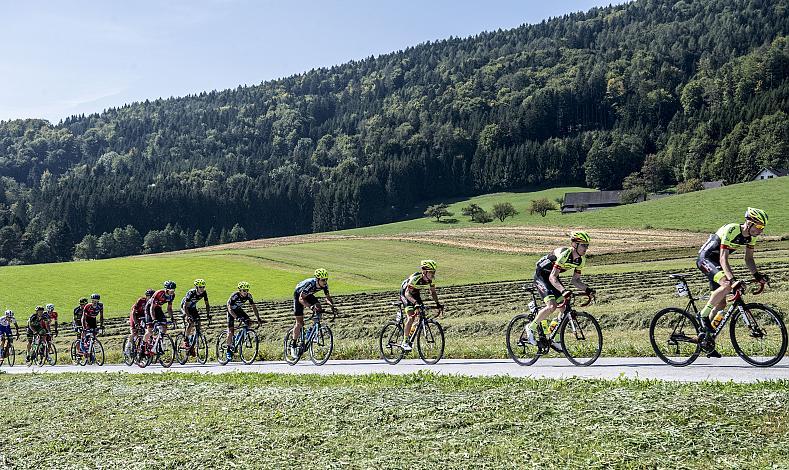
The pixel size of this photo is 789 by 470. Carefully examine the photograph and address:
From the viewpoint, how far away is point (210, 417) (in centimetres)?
1112

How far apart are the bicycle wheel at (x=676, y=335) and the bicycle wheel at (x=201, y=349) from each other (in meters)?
14.4

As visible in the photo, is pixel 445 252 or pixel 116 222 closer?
pixel 445 252

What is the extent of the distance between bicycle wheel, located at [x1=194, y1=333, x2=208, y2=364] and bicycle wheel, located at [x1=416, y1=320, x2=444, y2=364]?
28.0 feet

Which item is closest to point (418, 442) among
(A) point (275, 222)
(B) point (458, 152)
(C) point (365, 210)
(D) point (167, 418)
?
(D) point (167, 418)

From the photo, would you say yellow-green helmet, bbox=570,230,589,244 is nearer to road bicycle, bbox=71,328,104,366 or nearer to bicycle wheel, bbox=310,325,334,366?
bicycle wheel, bbox=310,325,334,366

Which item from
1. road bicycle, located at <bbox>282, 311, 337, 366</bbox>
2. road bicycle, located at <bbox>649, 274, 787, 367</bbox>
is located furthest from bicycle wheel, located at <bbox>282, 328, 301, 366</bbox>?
road bicycle, located at <bbox>649, 274, 787, 367</bbox>

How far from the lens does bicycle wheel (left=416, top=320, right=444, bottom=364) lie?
16.9 m

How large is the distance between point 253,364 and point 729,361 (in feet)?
43.3

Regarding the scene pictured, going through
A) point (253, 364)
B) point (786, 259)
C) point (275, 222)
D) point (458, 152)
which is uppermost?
point (458, 152)

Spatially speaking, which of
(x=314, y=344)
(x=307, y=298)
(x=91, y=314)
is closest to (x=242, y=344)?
(x=314, y=344)

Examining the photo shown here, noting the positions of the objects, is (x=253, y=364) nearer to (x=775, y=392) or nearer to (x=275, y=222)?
(x=775, y=392)

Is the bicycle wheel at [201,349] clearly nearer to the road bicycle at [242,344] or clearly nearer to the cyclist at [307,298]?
the road bicycle at [242,344]

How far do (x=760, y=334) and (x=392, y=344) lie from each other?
27.8 ft

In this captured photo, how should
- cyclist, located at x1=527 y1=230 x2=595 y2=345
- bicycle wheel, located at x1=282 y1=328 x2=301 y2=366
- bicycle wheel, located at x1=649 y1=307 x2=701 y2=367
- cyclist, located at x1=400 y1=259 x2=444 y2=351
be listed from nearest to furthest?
bicycle wheel, located at x1=649 y1=307 x2=701 y2=367, cyclist, located at x1=527 y1=230 x2=595 y2=345, cyclist, located at x1=400 y1=259 x2=444 y2=351, bicycle wheel, located at x1=282 y1=328 x2=301 y2=366
